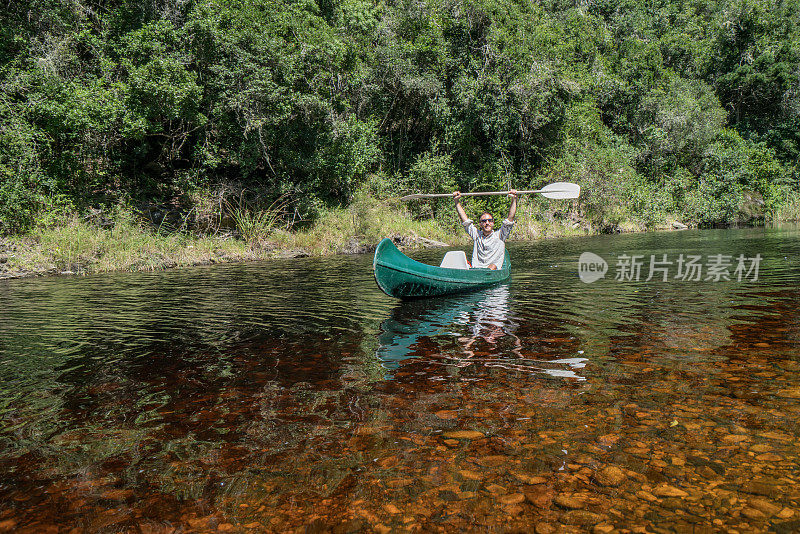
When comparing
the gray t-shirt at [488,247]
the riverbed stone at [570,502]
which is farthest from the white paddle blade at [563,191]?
the riverbed stone at [570,502]

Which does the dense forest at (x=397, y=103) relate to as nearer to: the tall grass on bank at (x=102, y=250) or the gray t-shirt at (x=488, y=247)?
the tall grass on bank at (x=102, y=250)

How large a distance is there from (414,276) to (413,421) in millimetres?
4891

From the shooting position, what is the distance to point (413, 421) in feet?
11.3

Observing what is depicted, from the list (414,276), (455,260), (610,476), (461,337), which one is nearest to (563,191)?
(455,260)

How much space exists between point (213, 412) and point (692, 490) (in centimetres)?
302

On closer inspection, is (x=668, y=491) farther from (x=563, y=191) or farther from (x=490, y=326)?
(x=563, y=191)

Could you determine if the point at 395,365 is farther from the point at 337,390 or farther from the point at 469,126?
the point at 469,126

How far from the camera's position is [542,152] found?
2772 cm

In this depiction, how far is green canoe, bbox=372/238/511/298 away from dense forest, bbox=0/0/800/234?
12169 millimetres

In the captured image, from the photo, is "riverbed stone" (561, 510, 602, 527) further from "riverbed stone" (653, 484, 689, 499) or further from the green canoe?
the green canoe

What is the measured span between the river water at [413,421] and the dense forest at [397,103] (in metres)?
11.7

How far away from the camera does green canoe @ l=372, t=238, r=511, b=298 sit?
8.00 meters

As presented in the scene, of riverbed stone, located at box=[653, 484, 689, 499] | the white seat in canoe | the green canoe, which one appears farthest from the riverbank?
riverbed stone, located at box=[653, 484, 689, 499]

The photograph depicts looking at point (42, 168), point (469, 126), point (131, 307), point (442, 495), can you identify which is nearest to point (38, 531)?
point (442, 495)
